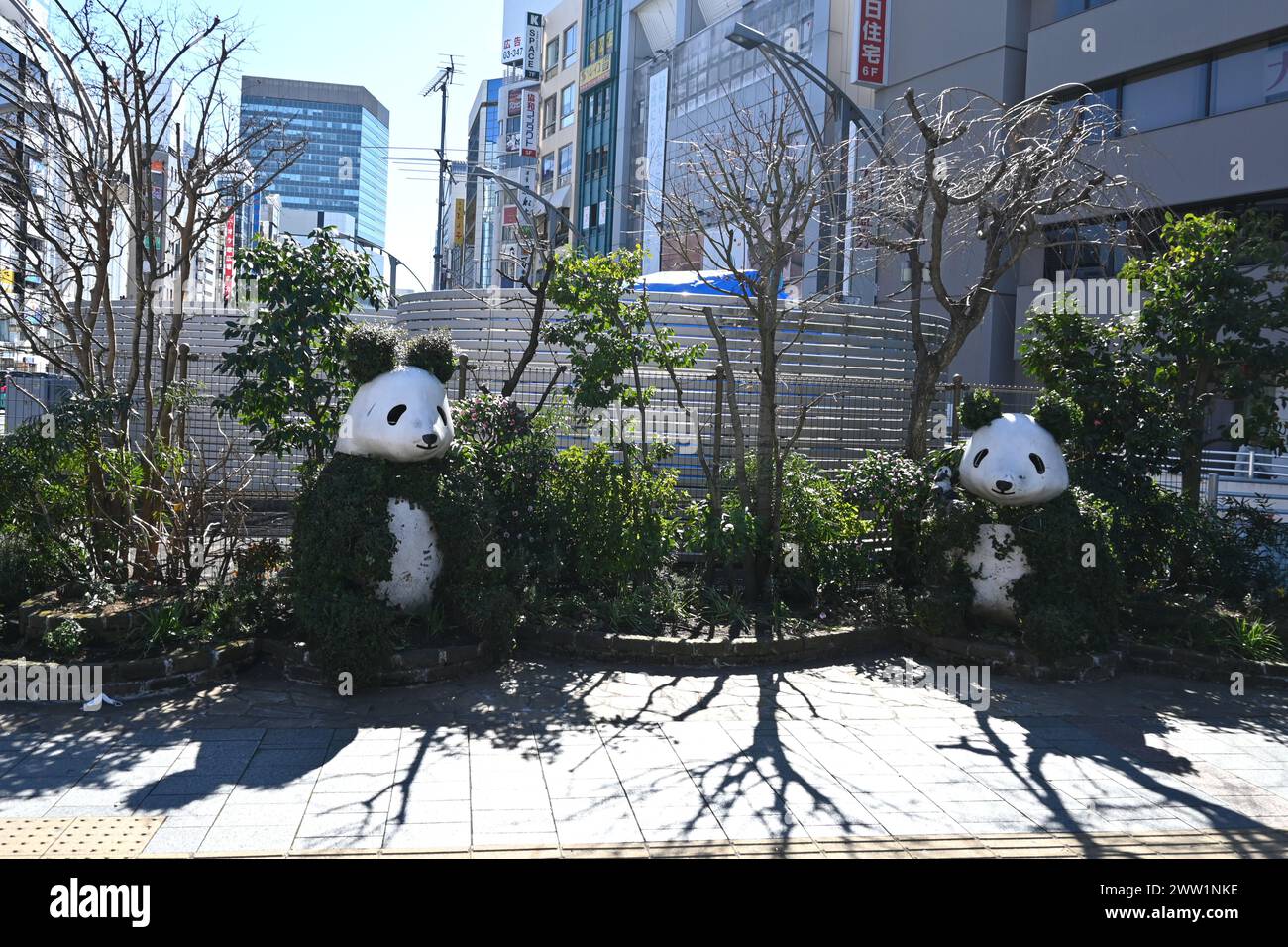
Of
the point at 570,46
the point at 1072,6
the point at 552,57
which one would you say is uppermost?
the point at 552,57

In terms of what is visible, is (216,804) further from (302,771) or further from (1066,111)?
(1066,111)

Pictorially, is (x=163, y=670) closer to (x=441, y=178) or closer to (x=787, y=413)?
(x=787, y=413)

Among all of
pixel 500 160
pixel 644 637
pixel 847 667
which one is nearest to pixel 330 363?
pixel 644 637

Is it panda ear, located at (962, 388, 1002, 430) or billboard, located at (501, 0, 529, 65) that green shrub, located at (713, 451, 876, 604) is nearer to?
panda ear, located at (962, 388, 1002, 430)

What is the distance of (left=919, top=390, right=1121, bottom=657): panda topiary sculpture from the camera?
7742mm

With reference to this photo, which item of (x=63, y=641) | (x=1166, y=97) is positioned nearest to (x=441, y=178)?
(x=1166, y=97)

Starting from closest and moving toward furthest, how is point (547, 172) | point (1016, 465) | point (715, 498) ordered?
point (1016, 465)
point (715, 498)
point (547, 172)

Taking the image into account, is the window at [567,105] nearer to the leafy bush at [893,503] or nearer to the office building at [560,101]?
the office building at [560,101]

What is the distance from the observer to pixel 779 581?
9.29 metres

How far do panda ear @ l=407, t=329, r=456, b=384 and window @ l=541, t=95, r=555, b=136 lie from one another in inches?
2061

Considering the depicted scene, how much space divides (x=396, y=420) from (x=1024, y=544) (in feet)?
15.0

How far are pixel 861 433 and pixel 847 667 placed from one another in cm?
485

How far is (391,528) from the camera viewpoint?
7125mm

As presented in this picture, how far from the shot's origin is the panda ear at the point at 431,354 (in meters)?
7.41
